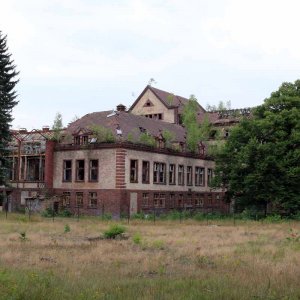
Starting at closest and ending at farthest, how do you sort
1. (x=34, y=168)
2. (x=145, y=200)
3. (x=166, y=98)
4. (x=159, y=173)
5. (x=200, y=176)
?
1. (x=145, y=200)
2. (x=159, y=173)
3. (x=34, y=168)
4. (x=200, y=176)
5. (x=166, y=98)

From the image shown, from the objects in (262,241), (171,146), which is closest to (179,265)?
(262,241)

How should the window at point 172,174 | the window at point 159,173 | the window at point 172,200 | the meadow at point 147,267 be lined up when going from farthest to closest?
the window at point 172,174, the window at point 172,200, the window at point 159,173, the meadow at point 147,267

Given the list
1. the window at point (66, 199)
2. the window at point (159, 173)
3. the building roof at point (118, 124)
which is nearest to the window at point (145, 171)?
the window at point (159, 173)

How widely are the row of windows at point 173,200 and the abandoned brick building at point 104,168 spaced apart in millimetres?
103

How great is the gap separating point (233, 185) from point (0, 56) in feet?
82.8

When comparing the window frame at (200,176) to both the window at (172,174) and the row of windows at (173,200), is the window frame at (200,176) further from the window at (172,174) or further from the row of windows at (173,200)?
the window at (172,174)

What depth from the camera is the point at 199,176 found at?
6178 cm

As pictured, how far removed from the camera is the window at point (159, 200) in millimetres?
52894

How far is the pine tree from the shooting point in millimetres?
46781

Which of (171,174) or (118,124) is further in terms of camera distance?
(171,174)

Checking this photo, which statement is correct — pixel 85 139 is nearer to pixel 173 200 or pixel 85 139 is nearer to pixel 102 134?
pixel 102 134

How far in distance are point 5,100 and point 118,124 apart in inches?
444

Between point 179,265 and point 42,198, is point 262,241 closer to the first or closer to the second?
point 179,265

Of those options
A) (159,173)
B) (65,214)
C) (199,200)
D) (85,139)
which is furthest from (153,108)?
(65,214)
